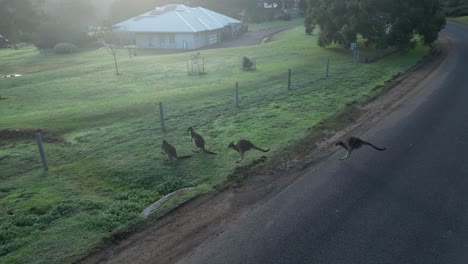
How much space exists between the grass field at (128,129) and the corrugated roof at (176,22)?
2539cm

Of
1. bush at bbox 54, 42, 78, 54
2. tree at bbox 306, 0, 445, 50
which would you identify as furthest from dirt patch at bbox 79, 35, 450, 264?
bush at bbox 54, 42, 78, 54

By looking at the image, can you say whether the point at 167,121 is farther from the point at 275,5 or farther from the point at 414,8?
the point at 275,5

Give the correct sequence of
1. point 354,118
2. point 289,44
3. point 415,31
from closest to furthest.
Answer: point 354,118, point 415,31, point 289,44

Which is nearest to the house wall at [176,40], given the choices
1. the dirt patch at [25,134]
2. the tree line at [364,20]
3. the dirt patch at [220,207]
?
the tree line at [364,20]

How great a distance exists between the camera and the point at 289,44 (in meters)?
48.3

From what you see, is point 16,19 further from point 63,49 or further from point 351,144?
point 351,144

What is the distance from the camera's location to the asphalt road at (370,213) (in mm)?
7891

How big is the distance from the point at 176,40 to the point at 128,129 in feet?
148

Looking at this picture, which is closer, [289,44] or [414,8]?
[414,8]

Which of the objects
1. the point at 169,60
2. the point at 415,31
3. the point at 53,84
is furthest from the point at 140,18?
the point at 415,31

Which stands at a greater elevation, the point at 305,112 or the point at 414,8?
the point at 414,8

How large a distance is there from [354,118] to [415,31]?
72.8 feet

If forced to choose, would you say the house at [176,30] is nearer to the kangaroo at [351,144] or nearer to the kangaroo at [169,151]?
the kangaroo at [169,151]

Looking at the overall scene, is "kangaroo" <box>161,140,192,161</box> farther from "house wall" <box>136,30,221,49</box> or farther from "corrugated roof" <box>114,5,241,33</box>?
"house wall" <box>136,30,221,49</box>
